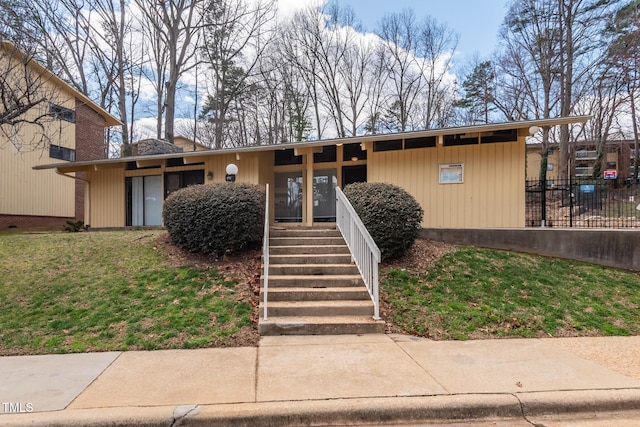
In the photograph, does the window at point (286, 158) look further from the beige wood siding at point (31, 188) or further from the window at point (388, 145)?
the beige wood siding at point (31, 188)

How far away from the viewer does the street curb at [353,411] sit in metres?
A: 2.91

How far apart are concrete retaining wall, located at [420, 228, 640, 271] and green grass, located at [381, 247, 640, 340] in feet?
1.19

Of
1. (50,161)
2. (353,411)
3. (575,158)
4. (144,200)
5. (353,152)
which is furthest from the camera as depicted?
(575,158)

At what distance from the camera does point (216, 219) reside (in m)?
7.18

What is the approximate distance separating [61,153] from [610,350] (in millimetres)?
22644

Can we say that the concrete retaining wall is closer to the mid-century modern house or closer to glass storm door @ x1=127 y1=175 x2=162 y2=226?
the mid-century modern house

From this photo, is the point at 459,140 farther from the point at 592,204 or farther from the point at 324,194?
the point at 324,194

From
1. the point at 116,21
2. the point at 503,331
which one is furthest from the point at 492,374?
the point at 116,21

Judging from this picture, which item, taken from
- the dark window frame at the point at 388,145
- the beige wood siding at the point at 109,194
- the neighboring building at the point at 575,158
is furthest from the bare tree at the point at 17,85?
the neighboring building at the point at 575,158

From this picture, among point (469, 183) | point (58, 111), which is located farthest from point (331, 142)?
point (58, 111)

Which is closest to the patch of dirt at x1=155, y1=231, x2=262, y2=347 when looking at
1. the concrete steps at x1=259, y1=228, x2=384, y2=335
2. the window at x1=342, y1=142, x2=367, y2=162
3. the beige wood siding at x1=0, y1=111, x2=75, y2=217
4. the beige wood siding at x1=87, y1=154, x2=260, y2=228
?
the concrete steps at x1=259, y1=228, x2=384, y2=335

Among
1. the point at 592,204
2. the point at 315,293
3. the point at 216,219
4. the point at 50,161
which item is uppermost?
the point at 50,161

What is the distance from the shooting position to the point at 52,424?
2848mm

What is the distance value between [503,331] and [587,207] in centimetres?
613
